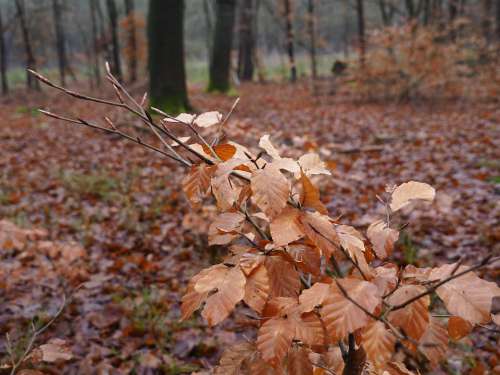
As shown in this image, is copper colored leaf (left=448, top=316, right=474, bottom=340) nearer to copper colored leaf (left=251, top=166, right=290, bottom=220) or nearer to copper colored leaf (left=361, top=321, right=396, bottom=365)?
copper colored leaf (left=361, top=321, right=396, bottom=365)

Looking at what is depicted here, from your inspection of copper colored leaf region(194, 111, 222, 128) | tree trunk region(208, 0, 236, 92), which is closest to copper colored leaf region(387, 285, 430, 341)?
copper colored leaf region(194, 111, 222, 128)

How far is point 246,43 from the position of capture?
70.3ft

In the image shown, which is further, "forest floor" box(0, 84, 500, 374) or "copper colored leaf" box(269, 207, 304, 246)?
"forest floor" box(0, 84, 500, 374)

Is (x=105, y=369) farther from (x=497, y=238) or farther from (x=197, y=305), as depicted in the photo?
(x=497, y=238)

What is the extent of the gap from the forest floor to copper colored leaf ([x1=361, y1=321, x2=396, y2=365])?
1.10 meters

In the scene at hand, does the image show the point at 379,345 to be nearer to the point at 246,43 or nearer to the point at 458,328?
the point at 458,328

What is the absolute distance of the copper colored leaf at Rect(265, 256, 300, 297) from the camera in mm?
974

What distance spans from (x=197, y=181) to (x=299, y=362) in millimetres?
484

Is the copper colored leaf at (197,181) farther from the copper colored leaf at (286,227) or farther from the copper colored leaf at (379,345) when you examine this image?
the copper colored leaf at (379,345)

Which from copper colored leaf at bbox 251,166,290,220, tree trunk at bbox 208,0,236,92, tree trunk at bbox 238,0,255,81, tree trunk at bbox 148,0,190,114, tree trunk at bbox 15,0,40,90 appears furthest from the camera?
tree trunk at bbox 238,0,255,81

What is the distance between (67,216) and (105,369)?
8.11 feet

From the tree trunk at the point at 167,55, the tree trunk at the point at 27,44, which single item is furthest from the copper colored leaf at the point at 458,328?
the tree trunk at the point at 27,44

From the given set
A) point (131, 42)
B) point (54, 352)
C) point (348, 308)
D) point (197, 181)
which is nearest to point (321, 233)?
point (348, 308)

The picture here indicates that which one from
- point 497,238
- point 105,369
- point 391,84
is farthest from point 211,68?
point 105,369
